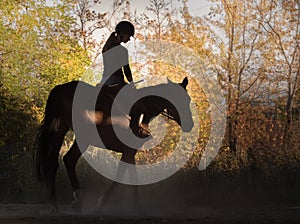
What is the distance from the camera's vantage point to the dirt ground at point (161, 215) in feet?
22.3

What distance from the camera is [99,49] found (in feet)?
56.4

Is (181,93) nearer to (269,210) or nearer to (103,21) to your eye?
(269,210)

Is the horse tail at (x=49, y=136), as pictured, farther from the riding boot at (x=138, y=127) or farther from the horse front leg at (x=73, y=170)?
the riding boot at (x=138, y=127)

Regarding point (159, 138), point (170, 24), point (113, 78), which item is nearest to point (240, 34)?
point (170, 24)

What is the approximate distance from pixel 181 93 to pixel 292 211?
108 inches

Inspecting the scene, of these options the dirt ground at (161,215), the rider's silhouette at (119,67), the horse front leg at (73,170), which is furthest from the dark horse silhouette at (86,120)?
the dirt ground at (161,215)

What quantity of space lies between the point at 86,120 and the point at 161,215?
2150 mm

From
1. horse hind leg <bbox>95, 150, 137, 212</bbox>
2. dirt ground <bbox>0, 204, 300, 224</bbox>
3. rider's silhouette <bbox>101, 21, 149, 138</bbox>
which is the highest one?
rider's silhouette <bbox>101, 21, 149, 138</bbox>

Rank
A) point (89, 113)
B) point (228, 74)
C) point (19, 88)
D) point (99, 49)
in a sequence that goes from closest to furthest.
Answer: point (89, 113) < point (228, 74) < point (19, 88) < point (99, 49)

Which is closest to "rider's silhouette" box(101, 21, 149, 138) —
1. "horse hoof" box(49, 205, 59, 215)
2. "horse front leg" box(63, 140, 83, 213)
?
"horse front leg" box(63, 140, 83, 213)

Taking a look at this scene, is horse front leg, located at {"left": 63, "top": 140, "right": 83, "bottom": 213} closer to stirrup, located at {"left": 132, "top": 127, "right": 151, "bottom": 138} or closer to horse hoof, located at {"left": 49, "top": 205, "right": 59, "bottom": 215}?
horse hoof, located at {"left": 49, "top": 205, "right": 59, "bottom": 215}

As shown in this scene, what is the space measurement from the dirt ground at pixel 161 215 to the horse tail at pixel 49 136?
0.79 meters

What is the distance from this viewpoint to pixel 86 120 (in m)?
8.20

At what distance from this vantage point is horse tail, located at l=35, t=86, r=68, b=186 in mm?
8289
